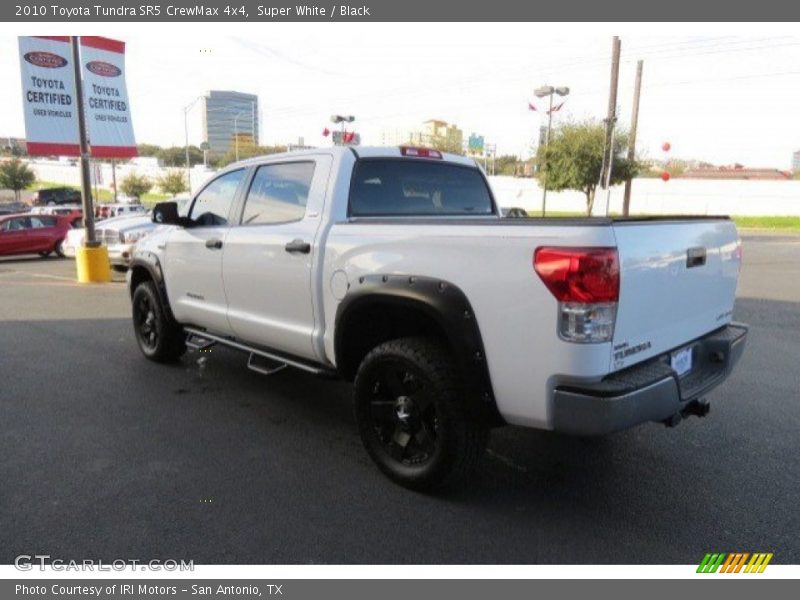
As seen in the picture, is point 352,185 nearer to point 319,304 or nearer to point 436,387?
point 319,304

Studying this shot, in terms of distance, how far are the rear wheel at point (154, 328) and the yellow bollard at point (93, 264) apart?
254 inches

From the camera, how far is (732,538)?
9.57 ft

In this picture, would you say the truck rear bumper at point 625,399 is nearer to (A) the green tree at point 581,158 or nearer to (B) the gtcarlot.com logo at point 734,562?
(B) the gtcarlot.com logo at point 734,562

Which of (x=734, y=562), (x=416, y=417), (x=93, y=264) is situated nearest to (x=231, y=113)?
Answer: (x=93, y=264)

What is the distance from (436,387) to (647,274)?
1.16 metres

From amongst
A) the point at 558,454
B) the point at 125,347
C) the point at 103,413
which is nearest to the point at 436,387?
the point at 558,454

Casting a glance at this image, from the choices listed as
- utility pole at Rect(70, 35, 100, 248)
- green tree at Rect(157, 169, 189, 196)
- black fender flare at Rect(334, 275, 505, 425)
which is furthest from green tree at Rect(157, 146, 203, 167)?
black fender flare at Rect(334, 275, 505, 425)

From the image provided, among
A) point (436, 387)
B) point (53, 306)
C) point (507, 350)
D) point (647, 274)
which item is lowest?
point (53, 306)

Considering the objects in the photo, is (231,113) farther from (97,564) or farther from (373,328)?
(97,564)

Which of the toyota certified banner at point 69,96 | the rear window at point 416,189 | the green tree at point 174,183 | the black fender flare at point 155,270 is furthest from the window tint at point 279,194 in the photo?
the green tree at point 174,183

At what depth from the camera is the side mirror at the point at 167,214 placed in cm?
485

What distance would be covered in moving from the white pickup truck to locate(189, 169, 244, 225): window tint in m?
0.03

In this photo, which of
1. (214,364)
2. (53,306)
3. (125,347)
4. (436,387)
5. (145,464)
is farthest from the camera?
(53,306)

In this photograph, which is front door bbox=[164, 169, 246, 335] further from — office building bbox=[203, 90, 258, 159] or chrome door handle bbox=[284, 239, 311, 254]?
office building bbox=[203, 90, 258, 159]
